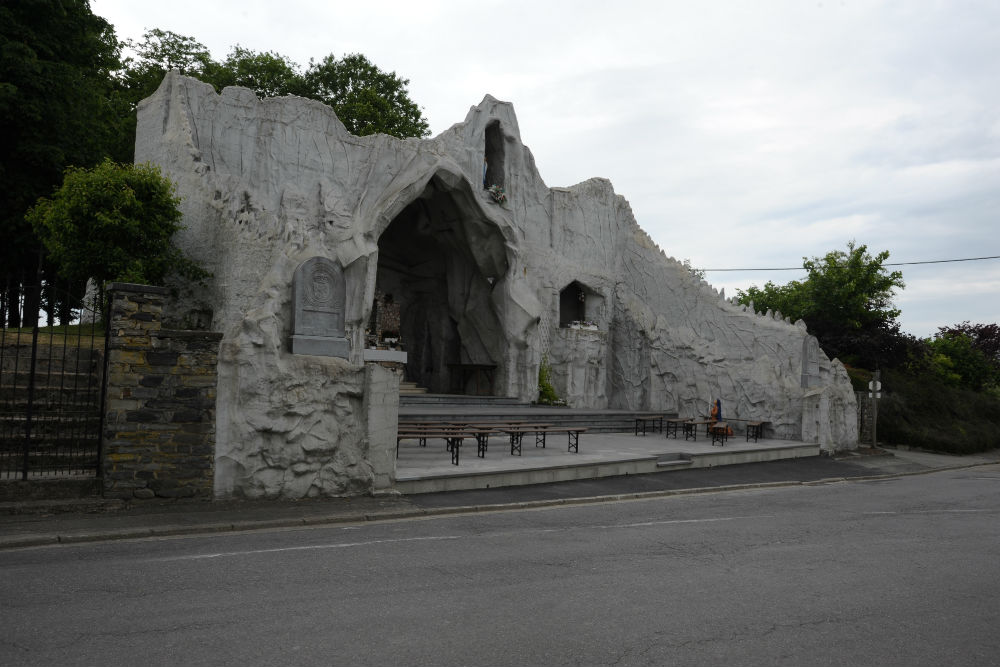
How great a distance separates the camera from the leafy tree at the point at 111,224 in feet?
51.5

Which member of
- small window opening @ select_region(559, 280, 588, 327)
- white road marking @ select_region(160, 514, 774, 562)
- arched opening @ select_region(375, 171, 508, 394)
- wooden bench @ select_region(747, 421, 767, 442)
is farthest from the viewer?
small window opening @ select_region(559, 280, 588, 327)

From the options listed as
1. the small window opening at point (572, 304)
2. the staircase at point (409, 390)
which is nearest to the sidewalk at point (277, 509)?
the staircase at point (409, 390)

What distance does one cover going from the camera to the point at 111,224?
15.7 metres

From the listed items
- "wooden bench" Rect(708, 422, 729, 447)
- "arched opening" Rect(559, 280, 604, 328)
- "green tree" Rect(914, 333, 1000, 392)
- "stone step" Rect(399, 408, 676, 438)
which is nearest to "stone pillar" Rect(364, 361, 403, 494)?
"stone step" Rect(399, 408, 676, 438)

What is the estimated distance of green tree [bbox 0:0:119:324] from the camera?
19198mm

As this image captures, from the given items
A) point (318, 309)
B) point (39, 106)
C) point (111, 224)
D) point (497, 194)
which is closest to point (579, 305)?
point (497, 194)

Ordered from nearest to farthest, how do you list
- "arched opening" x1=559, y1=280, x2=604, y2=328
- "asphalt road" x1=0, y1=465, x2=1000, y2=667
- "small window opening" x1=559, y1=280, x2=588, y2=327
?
1. "asphalt road" x1=0, y1=465, x2=1000, y2=667
2. "arched opening" x1=559, y1=280, x2=604, y2=328
3. "small window opening" x1=559, y1=280, x2=588, y2=327

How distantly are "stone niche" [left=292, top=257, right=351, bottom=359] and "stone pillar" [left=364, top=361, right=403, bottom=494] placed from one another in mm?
652

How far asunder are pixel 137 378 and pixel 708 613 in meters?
7.12

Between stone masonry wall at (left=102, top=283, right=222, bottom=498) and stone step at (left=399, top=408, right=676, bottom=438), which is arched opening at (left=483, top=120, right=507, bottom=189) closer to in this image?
stone step at (left=399, top=408, right=676, bottom=438)

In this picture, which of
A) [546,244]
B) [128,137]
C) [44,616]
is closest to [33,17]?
[128,137]

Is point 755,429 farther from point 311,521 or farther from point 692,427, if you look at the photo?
point 311,521

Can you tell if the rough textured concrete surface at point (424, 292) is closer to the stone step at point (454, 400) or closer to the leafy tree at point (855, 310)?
the stone step at point (454, 400)

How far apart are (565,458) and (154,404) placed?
7648 mm
